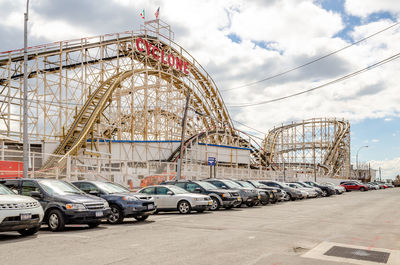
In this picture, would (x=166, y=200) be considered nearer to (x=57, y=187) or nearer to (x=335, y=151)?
(x=57, y=187)

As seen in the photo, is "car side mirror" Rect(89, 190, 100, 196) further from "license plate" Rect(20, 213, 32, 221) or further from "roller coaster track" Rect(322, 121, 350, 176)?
"roller coaster track" Rect(322, 121, 350, 176)

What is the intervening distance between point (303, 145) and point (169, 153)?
4089 cm

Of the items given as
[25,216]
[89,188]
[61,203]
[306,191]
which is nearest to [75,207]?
[61,203]

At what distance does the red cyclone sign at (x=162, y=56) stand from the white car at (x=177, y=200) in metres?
24.1

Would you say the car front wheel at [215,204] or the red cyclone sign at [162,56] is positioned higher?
the red cyclone sign at [162,56]

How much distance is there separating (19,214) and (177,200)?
8427mm

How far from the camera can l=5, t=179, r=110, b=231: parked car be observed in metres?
11.7

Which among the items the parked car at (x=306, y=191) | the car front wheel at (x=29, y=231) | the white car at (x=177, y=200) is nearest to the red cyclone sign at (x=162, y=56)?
the parked car at (x=306, y=191)

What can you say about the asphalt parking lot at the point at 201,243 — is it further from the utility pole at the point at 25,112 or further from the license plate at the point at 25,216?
A: the utility pole at the point at 25,112

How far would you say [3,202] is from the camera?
9.79m

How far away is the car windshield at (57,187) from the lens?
40.6ft

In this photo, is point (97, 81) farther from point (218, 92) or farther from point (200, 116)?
point (218, 92)

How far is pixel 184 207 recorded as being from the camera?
1748 cm

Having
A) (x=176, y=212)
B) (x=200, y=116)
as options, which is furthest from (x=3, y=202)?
(x=200, y=116)
